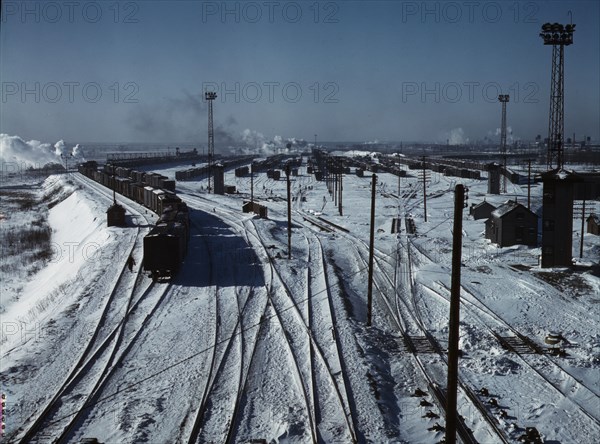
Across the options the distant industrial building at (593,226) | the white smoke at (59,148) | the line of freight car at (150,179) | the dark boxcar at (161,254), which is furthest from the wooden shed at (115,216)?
the white smoke at (59,148)

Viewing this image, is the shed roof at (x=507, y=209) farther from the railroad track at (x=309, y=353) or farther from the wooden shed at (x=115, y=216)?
the wooden shed at (x=115, y=216)

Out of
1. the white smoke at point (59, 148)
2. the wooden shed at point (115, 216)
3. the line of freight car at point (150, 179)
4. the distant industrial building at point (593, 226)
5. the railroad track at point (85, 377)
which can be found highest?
the white smoke at point (59, 148)

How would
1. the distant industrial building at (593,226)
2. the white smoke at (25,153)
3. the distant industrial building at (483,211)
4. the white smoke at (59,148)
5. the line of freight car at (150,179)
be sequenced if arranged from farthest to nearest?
the white smoke at (59,148) → the white smoke at (25,153) → the line of freight car at (150,179) → the distant industrial building at (483,211) → the distant industrial building at (593,226)

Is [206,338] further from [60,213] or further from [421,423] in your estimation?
[60,213]

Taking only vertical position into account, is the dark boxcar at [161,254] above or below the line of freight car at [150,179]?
below

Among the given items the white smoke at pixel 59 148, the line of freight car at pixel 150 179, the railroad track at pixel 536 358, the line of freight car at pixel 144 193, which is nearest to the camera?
the railroad track at pixel 536 358

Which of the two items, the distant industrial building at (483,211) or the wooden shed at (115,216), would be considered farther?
the distant industrial building at (483,211)
